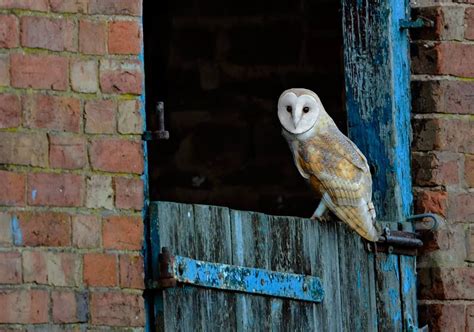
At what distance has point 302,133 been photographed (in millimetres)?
6242

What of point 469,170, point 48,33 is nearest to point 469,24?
point 469,170

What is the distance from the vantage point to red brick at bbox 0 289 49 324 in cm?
554

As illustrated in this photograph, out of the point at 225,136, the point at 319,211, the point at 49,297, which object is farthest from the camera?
the point at 225,136

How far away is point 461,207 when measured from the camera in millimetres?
6520

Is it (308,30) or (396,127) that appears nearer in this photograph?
(396,127)

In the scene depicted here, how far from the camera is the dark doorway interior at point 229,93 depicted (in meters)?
8.24

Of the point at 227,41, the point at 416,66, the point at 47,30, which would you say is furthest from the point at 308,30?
the point at 47,30

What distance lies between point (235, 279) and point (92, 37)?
2.85 feet

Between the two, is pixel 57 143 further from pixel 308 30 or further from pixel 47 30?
pixel 308 30

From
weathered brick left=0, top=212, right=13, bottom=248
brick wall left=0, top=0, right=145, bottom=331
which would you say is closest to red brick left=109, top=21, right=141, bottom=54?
brick wall left=0, top=0, right=145, bottom=331

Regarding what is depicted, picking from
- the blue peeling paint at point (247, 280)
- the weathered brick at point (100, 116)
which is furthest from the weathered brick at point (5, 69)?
the blue peeling paint at point (247, 280)

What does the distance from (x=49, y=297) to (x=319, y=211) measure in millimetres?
1063

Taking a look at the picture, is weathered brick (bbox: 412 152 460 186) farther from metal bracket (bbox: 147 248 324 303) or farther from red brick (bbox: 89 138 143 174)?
red brick (bbox: 89 138 143 174)

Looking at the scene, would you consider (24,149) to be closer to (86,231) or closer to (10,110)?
(10,110)
